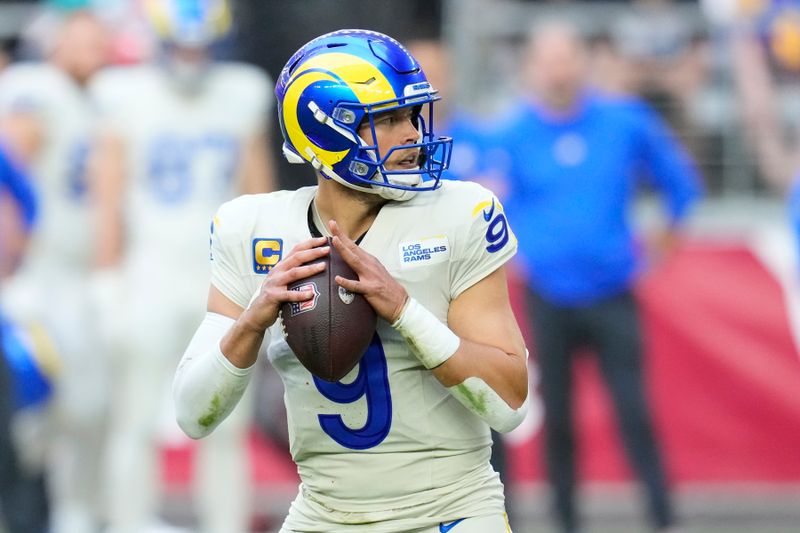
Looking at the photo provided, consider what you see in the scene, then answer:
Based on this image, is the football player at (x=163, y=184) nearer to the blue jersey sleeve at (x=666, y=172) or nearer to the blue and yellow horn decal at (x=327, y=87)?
the blue jersey sleeve at (x=666, y=172)

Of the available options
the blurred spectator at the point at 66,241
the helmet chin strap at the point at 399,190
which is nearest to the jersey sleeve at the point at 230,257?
the helmet chin strap at the point at 399,190

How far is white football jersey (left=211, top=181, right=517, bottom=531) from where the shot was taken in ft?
10.1

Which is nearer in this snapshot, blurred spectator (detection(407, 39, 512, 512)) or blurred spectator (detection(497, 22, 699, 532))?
blurred spectator (detection(407, 39, 512, 512))

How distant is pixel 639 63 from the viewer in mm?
9031

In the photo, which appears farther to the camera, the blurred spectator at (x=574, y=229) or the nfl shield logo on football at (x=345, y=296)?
the blurred spectator at (x=574, y=229)

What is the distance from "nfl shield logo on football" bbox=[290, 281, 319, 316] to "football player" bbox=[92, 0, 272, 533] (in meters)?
3.53

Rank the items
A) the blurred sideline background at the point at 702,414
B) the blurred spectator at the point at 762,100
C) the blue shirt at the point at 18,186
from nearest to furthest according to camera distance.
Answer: the blue shirt at the point at 18,186
the blurred sideline background at the point at 702,414
the blurred spectator at the point at 762,100

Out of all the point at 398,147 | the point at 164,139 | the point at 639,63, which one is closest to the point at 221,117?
the point at 164,139

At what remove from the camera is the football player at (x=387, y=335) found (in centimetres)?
Result: 307

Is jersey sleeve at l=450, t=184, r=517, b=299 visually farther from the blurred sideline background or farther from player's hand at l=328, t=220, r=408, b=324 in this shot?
the blurred sideline background

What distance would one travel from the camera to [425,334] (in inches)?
117

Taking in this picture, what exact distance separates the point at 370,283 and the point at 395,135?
370 millimetres

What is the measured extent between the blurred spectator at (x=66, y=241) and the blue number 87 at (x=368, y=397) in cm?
401

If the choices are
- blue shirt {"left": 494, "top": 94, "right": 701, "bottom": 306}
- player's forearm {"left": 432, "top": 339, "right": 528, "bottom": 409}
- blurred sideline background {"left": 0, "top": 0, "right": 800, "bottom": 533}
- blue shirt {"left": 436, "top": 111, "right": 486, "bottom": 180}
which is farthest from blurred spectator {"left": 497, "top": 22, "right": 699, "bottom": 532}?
player's forearm {"left": 432, "top": 339, "right": 528, "bottom": 409}
